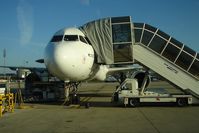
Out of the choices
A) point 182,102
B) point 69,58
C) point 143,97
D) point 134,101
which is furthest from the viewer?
point 134,101

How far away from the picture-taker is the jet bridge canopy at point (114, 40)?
18297mm

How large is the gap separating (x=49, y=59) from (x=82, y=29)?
13.1 ft

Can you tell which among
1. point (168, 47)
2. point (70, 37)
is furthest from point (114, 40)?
point (168, 47)

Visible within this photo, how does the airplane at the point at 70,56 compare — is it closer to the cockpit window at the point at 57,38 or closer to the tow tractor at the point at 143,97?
the cockpit window at the point at 57,38

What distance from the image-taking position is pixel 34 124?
11727 millimetres

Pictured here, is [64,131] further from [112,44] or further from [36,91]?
[36,91]

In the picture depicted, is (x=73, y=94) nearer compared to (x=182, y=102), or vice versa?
(x=182, y=102)

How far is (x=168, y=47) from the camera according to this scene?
60.3 ft

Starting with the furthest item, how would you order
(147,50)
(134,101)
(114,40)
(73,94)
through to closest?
(73,94)
(114,40)
(147,50)
(134,101)

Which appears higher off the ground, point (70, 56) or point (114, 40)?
point (114, 40)

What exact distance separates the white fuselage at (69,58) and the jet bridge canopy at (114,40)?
0.71 meters

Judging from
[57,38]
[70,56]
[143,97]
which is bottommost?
[143,97]

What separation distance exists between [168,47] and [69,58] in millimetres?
6130

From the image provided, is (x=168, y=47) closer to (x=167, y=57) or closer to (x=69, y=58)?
(x=167, y=57)
